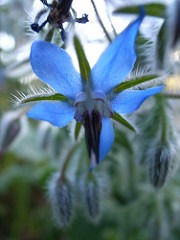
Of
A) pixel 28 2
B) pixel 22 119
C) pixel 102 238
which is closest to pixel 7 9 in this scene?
pixel 28 2

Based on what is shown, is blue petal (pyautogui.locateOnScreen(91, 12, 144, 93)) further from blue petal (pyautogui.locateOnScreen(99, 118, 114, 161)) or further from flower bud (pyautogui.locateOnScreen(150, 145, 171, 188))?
flower bud (pyautogui.locateOnScreen(150, 145, 171, 188))

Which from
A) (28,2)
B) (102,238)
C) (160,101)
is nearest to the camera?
(160,101)

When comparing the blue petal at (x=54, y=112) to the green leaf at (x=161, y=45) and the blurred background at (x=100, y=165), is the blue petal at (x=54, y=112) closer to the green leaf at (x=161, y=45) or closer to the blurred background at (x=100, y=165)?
the blurred background at (x=100, y=165)

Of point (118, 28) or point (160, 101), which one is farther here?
point (160, 101)

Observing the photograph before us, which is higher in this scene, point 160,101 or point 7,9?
point 7,9

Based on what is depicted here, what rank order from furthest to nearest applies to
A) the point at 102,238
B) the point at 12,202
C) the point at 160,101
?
the point at 12,202, the point at 102,238, the point at 160,101

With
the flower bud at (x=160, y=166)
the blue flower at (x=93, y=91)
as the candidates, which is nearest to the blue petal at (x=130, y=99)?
the blue flower at (x=93, y=91)

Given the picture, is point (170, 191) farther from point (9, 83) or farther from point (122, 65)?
point (122, 65)

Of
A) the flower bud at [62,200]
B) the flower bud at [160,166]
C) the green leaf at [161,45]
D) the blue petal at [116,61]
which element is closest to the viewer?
the blue petal at [116,61]
